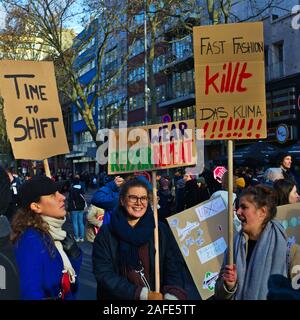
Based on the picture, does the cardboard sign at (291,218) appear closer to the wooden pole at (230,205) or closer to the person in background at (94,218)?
the wooden pole at (230,205)

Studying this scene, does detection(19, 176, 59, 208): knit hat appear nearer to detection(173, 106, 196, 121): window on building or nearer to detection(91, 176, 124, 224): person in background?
detection(91, 176, 124, 224): person in background

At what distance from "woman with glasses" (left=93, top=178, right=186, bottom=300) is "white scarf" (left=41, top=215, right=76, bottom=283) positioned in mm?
167

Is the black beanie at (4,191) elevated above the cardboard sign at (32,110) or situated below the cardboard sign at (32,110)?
below

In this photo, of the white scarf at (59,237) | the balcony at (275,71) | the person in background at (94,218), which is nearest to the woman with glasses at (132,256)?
the white scarf at (59,237)

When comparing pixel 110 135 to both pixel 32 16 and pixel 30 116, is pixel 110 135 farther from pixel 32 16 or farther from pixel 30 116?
pixel 32 16

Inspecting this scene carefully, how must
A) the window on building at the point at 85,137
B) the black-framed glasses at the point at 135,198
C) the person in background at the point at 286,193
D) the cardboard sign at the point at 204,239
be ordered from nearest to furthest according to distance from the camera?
1. the black-framed glasses at the point at 135,198
2. the person in background at the point at 286,193
3. the cardboard sign at the point at 204,239
4. the window on building at the point at 85,137

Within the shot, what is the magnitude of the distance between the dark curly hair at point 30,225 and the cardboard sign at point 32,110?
0.90m

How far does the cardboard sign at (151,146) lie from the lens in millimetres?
4484

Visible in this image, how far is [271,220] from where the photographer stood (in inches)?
125

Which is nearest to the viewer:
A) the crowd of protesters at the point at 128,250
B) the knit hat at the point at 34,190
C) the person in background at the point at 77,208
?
the crowd of protesters at the point at 128,250

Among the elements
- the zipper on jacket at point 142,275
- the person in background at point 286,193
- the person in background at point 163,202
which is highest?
the person in background at point 286,193

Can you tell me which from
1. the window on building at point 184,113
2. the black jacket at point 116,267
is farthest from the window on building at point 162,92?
the black jacket at point 116,267

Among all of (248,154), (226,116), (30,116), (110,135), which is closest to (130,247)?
(226,116)

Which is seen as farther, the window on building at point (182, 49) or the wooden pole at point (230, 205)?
the window on building at point (182, 49)
